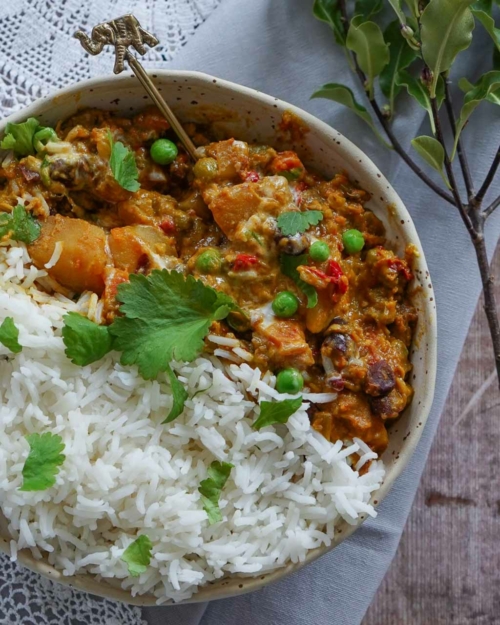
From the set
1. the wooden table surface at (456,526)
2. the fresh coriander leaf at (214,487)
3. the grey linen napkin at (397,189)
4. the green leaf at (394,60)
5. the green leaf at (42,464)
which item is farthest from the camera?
the wooden table surface at (456,526)

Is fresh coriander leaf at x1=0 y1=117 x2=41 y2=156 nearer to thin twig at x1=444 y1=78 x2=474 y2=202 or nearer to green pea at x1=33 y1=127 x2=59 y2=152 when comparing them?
green pea at x1=33 y1=127 x2=59 y2=152

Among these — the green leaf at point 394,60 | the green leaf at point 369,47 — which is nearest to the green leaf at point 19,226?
the green leaf at point 369,47

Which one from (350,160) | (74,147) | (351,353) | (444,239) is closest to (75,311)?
(74,147)

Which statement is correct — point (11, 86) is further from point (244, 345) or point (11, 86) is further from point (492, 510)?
point (492, 510)

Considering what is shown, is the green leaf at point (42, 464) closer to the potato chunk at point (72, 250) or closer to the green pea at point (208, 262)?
the potato chunk at point (72, 250)

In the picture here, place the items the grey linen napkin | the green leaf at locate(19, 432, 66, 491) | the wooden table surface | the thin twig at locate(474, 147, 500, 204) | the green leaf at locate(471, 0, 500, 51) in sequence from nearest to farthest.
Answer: the green leaf at locate(19, 432, 66, 491), the green leaf at locate(471, 0, 500, 51), the thin twig at locate(474, 147, 500, 204), the grey linen napkin, the wooden table surface

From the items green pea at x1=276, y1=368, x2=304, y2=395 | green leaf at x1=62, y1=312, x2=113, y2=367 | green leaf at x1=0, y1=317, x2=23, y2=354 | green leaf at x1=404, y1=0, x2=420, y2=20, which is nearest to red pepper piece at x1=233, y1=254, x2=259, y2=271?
green pea at x1=276, y1=368, x2=304, y2=395

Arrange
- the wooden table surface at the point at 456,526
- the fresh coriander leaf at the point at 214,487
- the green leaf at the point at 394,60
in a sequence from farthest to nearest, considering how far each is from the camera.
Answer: the wooden table surface at the point at 456,526, the green leaf at the point at 394,60, the fresh coriander leaf at the point at 214,487

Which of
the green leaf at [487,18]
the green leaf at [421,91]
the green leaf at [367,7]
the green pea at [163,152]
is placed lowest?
the green pea at [163,152]
